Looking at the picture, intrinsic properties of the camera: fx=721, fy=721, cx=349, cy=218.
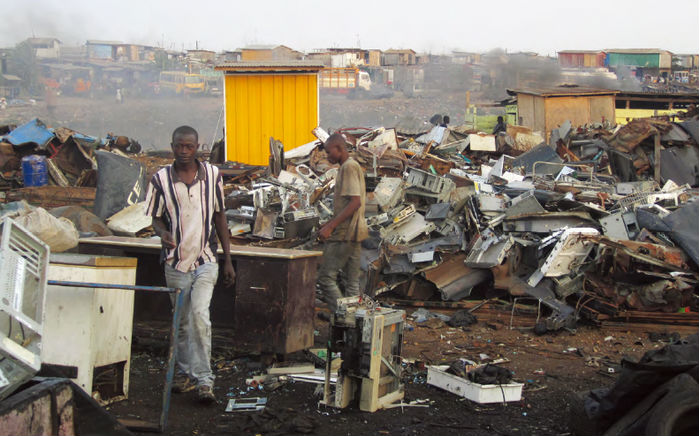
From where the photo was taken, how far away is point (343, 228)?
6270 millimetres

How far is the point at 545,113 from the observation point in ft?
66.1

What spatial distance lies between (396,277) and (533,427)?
3911 mm

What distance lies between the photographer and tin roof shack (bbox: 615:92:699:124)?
82.8ft

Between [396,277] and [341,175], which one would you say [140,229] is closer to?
[396,277]

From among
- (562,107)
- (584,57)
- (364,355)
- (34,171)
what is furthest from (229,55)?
(364,355)

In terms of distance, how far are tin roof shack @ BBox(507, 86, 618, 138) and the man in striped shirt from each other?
54.1ft

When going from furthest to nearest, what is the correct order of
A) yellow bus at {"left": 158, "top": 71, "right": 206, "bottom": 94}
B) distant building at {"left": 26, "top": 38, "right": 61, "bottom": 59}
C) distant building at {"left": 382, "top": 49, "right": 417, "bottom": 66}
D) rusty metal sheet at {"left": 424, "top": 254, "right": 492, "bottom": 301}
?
1. distant building at {"left": 382, "top": 49, "right": 417, "bottom": 66}
2. distant building at {"left": 26, "top": 38, "right": 61, "bottom": 59}
3. yellow bus at {"left": 158, "top": 71, "right": 206, "bottom": 94}
4. rusty metal sheet at {"left": 424, "top": 254, "right": 492, "bottom": 301}

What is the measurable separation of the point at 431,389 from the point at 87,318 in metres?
2.48

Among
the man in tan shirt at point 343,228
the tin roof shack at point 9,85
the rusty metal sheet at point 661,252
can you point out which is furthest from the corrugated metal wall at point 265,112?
the tin roof shack at point 9,85

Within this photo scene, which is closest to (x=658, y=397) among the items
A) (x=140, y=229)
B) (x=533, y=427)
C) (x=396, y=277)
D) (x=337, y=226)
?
(x=533, y=427)

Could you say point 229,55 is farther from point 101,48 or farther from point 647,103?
point 647,103

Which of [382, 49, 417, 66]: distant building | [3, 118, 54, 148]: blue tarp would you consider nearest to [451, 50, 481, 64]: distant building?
[382, 49, 417, 66]: distant building

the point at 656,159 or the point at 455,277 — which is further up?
the point at 656,159

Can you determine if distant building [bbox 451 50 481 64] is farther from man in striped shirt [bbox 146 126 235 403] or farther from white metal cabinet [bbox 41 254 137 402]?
white metal cabinet [bbox 41 254 137 402]
